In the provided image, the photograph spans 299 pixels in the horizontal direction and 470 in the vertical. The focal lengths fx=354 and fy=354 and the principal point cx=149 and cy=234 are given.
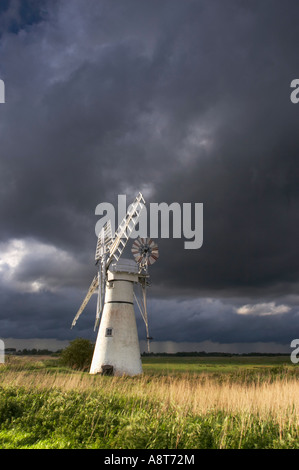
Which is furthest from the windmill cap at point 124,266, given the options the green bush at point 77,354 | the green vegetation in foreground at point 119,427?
the green vegetation in foreground at point 119,427

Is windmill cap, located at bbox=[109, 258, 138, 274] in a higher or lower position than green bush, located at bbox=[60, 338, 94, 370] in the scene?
higher

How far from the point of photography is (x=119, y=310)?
108ft

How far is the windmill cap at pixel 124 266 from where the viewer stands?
33875 mm

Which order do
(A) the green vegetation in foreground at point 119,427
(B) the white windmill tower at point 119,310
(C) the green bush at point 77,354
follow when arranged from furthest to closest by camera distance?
(C) the green bush at point 77,354
(B) the white windmill tower at point 119,310
(A) the green vegetation in foreground at point 119,427

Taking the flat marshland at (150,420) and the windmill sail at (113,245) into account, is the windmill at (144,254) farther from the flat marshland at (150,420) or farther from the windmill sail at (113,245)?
the flat marshland at (150,420)

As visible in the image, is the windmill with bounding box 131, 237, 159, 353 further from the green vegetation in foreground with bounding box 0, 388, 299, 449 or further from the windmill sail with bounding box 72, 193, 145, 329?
the green vegetation in foreground with bounding box 0, 388, 299, 449

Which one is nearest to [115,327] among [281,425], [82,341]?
[82,341]

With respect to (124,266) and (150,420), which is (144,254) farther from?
(150,420)

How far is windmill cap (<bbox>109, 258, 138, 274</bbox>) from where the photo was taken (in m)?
33.9

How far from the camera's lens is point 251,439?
9.12 meters

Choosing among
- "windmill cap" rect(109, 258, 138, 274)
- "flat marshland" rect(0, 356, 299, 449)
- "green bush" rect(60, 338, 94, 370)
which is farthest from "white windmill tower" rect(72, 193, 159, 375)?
"flat marshland" rect(0, 356, 299, 449)

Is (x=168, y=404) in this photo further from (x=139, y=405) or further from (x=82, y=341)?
(x=82, y=341)
